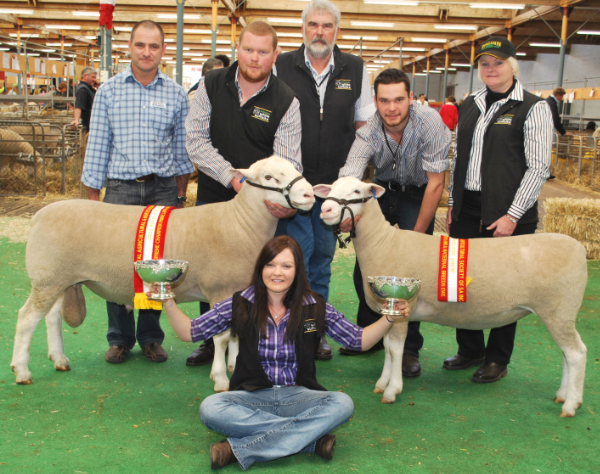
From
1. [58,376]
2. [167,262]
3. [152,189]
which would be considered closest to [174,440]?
[167,262]

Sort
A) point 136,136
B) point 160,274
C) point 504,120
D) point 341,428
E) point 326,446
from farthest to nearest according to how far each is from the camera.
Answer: point 136,136
point 504,120
point 341,428
point 326,446
point 160,274

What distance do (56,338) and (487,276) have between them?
267 centimetres

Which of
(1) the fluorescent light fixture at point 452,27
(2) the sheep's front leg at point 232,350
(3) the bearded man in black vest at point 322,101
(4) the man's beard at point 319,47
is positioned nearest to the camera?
(2) the sheep's front leg at point 232,350

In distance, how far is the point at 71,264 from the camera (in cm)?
328

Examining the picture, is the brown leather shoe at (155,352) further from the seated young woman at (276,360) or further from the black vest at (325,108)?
the black vest at (325,108)

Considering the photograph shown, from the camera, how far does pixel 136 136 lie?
3.68m

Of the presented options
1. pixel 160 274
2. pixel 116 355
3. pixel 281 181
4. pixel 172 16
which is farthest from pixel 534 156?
pixel 172 16

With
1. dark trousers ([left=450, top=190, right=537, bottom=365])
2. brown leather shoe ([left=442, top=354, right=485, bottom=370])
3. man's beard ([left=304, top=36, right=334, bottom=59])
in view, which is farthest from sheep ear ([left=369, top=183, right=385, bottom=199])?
brown leather shoe ([left=442, top=354, right=485, bottom=370])

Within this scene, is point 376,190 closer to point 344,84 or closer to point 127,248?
point 344,84

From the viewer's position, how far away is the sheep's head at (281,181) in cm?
307

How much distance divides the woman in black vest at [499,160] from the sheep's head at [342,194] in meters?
0.73

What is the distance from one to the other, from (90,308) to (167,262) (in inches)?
99.9

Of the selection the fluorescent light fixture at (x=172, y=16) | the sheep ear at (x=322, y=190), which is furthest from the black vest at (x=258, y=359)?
the fluorescent light fixture at (x=172, y=16)

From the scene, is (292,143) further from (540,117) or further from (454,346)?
(454,346)
